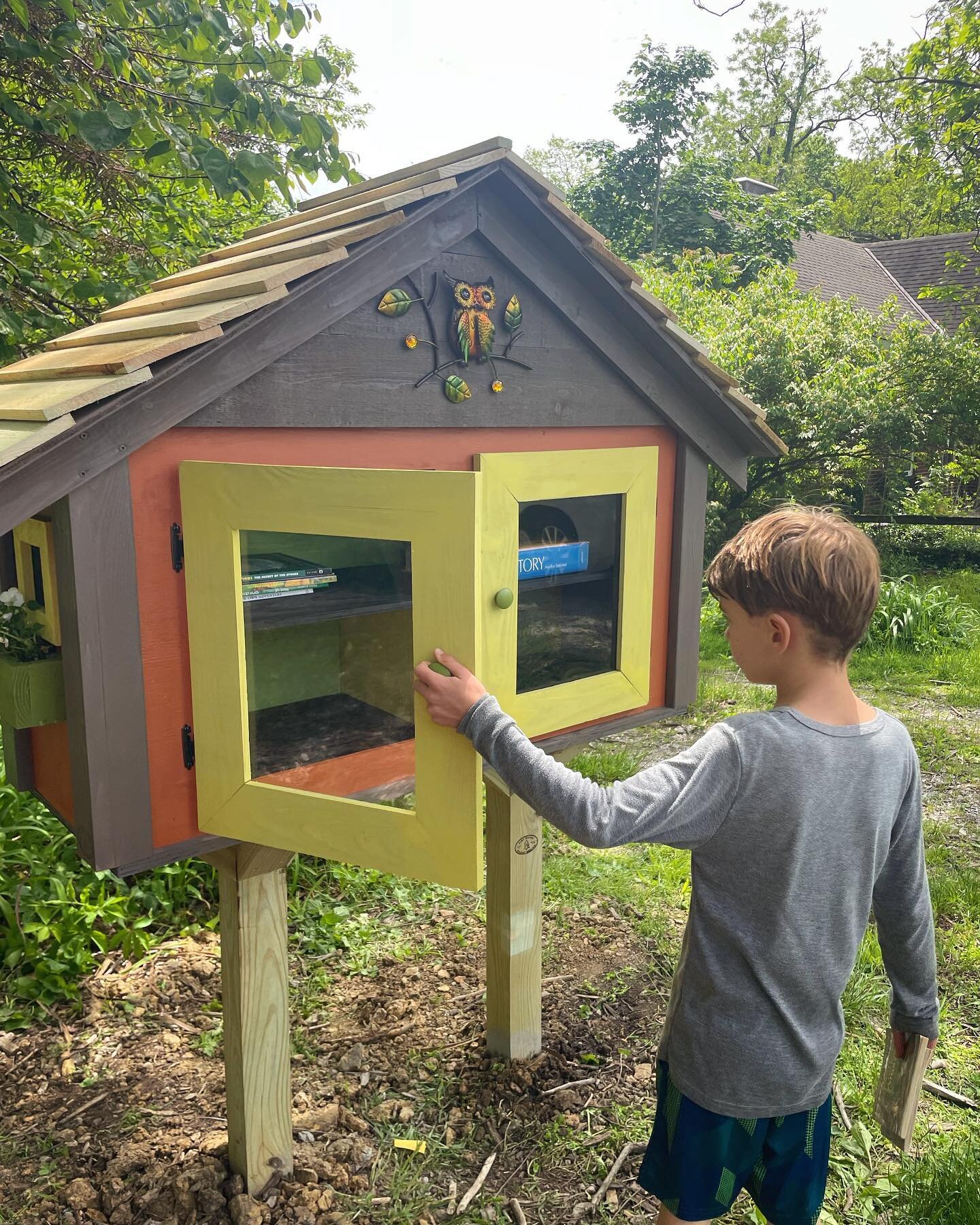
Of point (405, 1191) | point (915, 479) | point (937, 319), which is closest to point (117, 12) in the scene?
point (405, 1191)

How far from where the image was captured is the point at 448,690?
5.09 ft

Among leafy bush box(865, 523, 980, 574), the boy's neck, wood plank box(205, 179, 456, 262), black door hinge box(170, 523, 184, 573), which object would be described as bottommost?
leafy bush box(865, 523, 980, 574)

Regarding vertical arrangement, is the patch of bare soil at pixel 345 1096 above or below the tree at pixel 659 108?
below

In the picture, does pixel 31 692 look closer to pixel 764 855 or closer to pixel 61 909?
pixel 764 855

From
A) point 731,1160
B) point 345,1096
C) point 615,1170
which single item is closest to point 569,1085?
point 615,1170

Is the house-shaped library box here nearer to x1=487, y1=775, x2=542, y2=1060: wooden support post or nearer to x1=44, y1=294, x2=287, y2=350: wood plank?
x1=44, y1=294, x2=287, y2=350: wood plank

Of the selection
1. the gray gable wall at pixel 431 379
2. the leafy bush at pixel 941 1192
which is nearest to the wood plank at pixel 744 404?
the gray gable wall at pixel 431 379

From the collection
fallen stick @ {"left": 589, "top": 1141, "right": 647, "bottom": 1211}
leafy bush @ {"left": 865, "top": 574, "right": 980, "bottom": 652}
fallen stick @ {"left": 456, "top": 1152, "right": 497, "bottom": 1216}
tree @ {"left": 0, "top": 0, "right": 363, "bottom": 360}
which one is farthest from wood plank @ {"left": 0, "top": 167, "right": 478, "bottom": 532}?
leafy bush @ {"left": 865, "top": 574, "right": 980, "bottom": 652}

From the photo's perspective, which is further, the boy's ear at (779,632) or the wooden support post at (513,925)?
the wooden support post at (513,925)

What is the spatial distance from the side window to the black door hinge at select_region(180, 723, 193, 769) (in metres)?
0.28

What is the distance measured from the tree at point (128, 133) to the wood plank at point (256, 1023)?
2.17 meters

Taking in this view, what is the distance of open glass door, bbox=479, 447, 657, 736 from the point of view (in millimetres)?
2049

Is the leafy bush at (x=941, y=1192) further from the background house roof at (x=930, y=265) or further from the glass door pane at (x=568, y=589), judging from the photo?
the background house roof at (x=930, y=265)

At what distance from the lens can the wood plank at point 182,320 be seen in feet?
5.30
